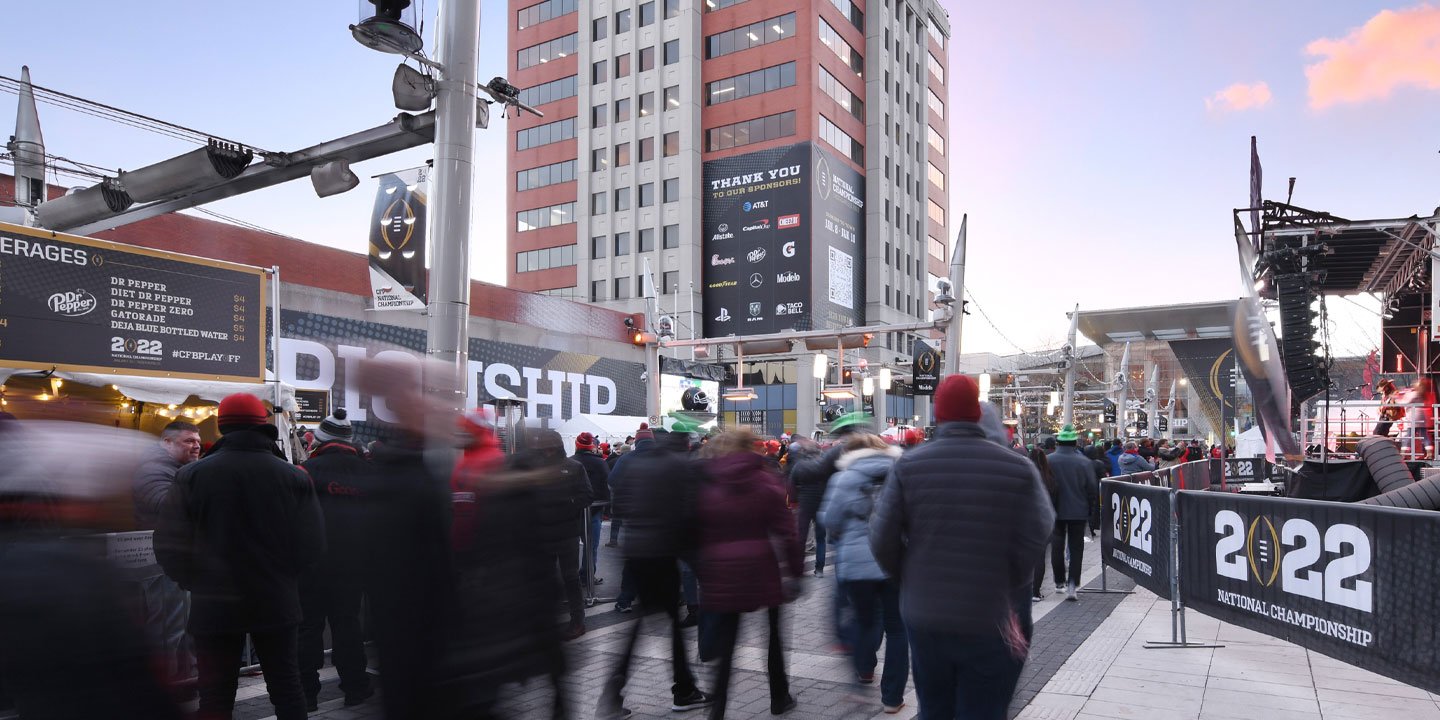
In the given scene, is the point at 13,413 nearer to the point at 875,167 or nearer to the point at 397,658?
the point at 397,658

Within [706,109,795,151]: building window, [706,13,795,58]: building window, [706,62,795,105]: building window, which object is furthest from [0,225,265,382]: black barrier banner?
[706,13,795,58]: building window

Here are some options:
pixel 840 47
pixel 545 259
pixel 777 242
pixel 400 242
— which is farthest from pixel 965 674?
pixel 545 259

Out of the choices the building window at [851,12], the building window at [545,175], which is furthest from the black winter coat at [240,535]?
the building window at [851,12]

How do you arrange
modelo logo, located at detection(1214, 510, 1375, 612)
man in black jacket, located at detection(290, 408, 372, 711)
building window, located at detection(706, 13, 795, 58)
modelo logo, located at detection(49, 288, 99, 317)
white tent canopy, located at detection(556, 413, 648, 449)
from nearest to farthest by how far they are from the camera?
modelo logo, located at detection(1214, 510, 1375, 612)
man in black jacket, located at detection(290, 408, 372, 711)
modelo logo, located at detection(49, 288, 99, 317)
white tent canopy, located at detection(556, 413, 648, 449)
building window, located at detection(706, 13, 795, 58)

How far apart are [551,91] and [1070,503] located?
56816 mm

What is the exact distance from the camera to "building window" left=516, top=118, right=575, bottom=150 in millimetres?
60062

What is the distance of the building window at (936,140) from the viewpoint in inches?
2769

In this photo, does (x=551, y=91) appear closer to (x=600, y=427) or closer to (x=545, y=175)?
(x=545, y=175)

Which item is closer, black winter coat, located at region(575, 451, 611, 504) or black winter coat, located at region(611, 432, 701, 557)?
black winter coat, located at region(611, 432, 701, 557)

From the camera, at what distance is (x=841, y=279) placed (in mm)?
55844

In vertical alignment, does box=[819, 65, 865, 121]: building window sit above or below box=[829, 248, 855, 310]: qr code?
above

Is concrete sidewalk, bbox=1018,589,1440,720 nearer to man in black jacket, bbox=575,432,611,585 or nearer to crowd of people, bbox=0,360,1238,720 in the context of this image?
crowd of people, bbox=0,360,1238,720

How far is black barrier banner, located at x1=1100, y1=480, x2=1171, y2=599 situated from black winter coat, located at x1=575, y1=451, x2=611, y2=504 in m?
6.25

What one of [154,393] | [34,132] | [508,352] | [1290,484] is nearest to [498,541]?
[154,393]
